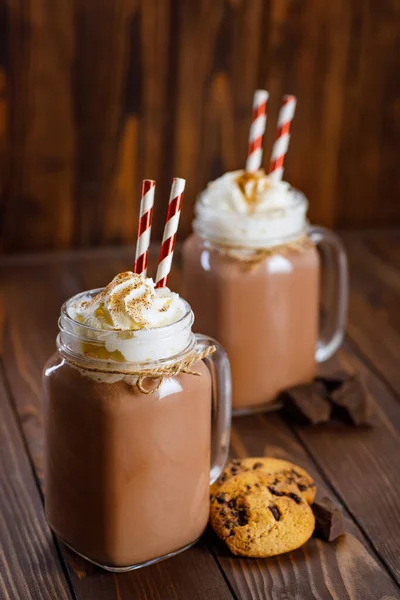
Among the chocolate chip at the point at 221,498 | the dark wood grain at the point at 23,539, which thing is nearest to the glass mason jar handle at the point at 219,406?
the chocolate chip at the point at 221,498

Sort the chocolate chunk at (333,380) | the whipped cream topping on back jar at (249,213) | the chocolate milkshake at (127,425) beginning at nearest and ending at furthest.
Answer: the chocolate milkshake at (127,425) < the whipped cream topping on back jar at (249,213) < the chocolate chunk at (333,380)

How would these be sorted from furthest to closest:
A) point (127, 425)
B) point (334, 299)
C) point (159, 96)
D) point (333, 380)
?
point (159, 96)
point (334, 299)
point (333, 380)
point (127, 425)

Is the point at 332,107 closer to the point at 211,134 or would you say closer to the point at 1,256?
the point at 211,134

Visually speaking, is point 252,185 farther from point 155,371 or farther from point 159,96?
point 159,96

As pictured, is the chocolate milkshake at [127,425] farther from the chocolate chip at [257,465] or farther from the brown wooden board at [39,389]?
the chocolate chip at [257,465]

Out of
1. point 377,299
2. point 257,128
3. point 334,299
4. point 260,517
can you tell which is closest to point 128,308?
point 260,517

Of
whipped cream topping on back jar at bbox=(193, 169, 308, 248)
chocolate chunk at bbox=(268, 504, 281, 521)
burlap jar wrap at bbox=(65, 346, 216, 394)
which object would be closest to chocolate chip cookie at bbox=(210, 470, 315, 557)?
chocolate chunk at bbox=(268, 504, 281, 521)
